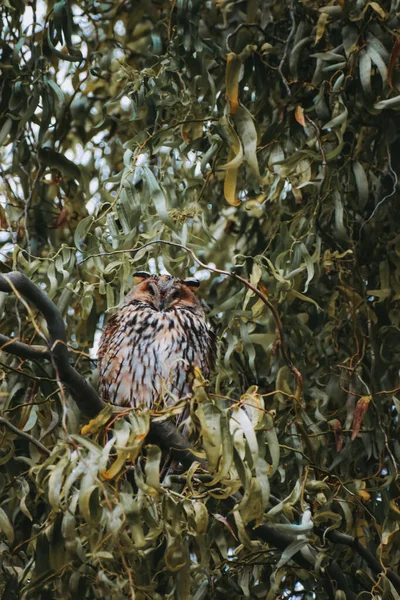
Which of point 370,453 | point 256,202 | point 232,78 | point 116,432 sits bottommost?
point 370,453

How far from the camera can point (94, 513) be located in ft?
5.45

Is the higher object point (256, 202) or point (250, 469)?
point (256, 202)

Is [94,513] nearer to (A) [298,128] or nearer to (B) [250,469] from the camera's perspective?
(B) [250,469]

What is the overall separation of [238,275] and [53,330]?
898 millimetres

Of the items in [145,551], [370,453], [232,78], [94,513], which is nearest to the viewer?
[94,513]

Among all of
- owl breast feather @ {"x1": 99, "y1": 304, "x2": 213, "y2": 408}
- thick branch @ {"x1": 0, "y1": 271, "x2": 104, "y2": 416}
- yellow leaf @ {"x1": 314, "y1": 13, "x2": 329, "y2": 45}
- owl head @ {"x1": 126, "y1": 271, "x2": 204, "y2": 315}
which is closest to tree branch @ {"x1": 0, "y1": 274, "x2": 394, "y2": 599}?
thick branch @ {"x1": 0, "y1": 271, "x2": 104, "y2": 416}

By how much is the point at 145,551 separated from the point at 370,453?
776mm

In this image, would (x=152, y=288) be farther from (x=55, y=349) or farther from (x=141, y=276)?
(x=55, y=349)

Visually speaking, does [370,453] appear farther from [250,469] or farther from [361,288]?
[250,469]

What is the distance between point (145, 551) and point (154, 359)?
99 centimetres

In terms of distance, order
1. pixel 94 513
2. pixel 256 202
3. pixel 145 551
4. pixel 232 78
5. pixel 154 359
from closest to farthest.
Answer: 1. pixel 94 513
2. pixel 145 551
3. pixel 232 78
4. pixel 256 202
5. pixel 154 359

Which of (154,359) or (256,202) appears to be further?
(154,359)

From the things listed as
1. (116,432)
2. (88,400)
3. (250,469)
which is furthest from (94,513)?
(88,400)

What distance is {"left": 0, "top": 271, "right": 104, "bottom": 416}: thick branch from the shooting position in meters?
1.83
